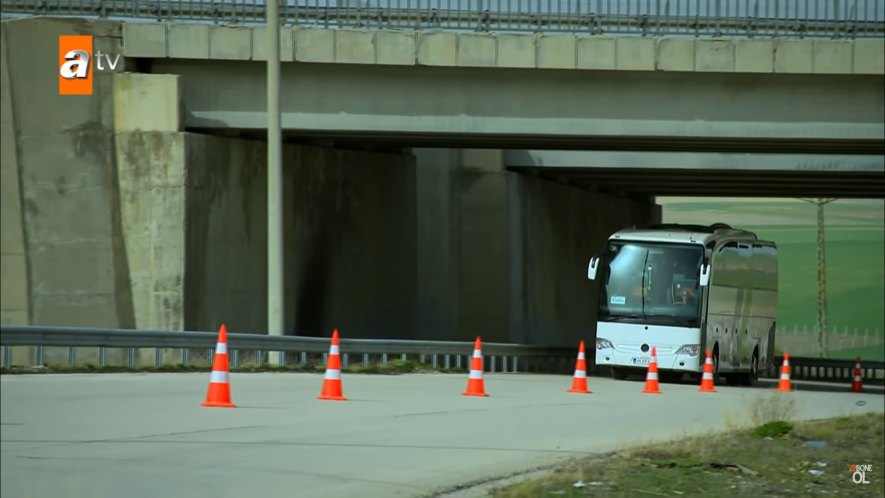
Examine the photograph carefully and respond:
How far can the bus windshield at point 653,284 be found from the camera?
3244 centimetres

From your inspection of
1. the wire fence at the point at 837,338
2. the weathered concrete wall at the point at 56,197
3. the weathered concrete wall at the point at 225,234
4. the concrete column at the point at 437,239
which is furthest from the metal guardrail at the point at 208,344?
the wire fence at the point at 837,338

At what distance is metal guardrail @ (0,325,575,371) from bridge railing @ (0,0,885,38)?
651cm

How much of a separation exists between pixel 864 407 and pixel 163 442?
1557 cm

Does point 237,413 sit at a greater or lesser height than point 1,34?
lesser

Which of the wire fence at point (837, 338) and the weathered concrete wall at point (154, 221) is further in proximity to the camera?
the wire fence at point (837, 338)

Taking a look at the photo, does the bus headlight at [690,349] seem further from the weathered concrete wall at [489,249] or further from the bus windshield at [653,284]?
the weathered concrete wall at [489,249]

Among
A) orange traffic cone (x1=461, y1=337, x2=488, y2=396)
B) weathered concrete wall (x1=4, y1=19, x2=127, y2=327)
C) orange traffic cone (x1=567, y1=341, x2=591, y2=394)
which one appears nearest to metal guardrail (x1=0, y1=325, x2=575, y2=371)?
weathered concrete wall (x1=4, y1=19, x2=127, y2=327)

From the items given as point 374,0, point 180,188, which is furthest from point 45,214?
point 374,0

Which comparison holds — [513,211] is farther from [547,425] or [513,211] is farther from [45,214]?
[547,425]

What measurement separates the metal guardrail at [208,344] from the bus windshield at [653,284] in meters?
3.04

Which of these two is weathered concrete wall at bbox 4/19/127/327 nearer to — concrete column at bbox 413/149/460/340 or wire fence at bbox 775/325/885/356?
concrete column at bbox 413/149/460/340

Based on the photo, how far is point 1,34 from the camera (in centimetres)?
2822

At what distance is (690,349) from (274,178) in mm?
10302

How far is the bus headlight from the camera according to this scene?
3231cm
